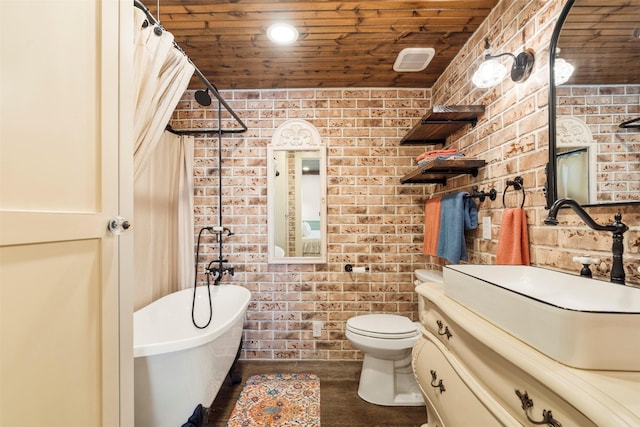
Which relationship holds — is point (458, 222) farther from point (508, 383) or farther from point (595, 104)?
point (508, 383)

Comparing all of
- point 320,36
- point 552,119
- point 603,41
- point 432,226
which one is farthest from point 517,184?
point 320,36

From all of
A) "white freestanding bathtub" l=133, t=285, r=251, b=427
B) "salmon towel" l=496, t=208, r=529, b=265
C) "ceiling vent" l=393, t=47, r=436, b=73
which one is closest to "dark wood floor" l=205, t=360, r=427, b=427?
"white freestanding bathtub" l=133, t=285, r=251, b=427

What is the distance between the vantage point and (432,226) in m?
2.05

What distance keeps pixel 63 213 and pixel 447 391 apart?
133 cm

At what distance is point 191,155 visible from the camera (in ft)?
7.90

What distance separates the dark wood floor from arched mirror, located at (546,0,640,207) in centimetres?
157

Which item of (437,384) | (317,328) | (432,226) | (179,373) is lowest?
(317,328)

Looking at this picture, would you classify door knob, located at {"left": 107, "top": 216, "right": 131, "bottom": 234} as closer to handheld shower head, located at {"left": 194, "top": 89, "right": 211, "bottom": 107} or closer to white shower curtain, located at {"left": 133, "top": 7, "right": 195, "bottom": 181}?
white shower curtain, located at {"left": 133, "top": 7, "right": 195, "bottom": 181}

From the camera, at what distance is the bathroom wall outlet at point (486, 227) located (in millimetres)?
1583

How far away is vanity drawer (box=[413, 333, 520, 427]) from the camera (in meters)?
0.77

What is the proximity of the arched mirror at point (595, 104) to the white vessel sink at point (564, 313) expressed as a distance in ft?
1.03

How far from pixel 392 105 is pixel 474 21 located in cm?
86

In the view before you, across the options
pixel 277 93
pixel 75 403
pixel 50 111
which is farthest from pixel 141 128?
pixel 277 93

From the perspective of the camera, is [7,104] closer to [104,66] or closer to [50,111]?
[50,111]
